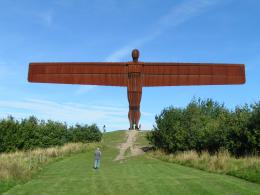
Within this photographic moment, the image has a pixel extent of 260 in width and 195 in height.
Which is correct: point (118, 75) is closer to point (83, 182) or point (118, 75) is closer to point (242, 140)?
point (242, 140)

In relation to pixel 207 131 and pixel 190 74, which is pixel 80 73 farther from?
pixel 207 131

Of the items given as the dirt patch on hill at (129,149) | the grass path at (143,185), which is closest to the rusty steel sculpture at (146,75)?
the dirt patch on hill at (129,149)

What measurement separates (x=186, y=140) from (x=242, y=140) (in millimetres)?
7413

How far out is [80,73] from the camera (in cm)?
3788

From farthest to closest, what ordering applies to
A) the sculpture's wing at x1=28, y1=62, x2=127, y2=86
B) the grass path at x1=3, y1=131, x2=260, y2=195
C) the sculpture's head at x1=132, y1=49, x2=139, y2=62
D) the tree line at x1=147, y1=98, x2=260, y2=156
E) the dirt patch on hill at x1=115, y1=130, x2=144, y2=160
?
1. the dirt patch on hill at x1=115, y1=130, x2=144, y2=160
2. the sculpture's wing at x1=28, y1=62, x2=127, y2=86
3. the sculpture's head at x1=132, y1=49, x2=139, y2=62
4. the tree line at x1=147, y1=98, x2=260, y2=156
5. the grass path at x1=3, y1=131, x2=260, y2=195

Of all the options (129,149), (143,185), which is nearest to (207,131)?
(129,149)

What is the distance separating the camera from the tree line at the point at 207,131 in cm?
2650

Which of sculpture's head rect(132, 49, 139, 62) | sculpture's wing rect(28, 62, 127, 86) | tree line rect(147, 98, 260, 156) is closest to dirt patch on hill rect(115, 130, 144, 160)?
tree line rect(147, 98, 260, 156)

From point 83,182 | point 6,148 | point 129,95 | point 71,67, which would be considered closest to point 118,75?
point 129,95

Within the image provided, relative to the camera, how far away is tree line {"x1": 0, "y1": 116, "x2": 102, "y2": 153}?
3756 cm

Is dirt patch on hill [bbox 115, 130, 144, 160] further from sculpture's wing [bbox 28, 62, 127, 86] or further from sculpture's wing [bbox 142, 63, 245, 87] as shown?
sculpture's wing [bbox 142, 63, 245, 87]

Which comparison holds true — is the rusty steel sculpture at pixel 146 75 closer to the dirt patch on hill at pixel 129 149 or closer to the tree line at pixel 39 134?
the dirt patch on hill at pixel 129 149

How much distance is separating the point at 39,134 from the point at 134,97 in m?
11.0

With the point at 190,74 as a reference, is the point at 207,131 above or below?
below
